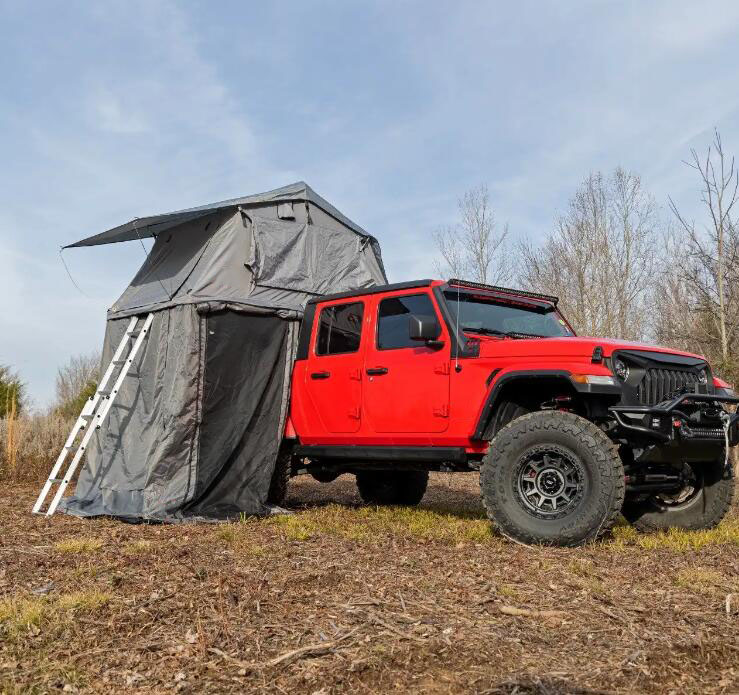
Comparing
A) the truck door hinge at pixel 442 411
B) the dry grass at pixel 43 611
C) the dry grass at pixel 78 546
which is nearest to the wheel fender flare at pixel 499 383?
the truck door hinge at pixel 442 411

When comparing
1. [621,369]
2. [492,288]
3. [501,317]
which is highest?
[492,288]

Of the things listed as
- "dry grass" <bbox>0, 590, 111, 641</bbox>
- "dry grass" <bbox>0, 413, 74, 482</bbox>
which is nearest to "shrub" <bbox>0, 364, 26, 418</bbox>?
"dry grass" <bbox>0, 413, 74, 482</bbox>

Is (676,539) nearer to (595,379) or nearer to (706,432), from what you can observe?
(706,432)

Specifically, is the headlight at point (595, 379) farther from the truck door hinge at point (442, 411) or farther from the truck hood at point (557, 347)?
the truck door hinge at point (442, 411)

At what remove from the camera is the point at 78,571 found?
4.40 meters

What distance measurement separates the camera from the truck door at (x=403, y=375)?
6.12 metres

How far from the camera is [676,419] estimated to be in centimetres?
515

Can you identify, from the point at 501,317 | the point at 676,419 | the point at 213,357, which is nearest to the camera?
the point at 676,419

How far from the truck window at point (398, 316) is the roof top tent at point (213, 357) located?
1174mm

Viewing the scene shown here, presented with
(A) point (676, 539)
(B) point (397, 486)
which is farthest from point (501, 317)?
(B) point (397, 486)

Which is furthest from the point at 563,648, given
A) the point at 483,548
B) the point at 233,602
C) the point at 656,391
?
the point at 656,391

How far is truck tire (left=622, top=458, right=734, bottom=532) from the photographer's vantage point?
5938 millimetres

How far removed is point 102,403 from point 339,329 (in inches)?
101

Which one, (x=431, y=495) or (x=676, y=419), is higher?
(x=676, y=419)
